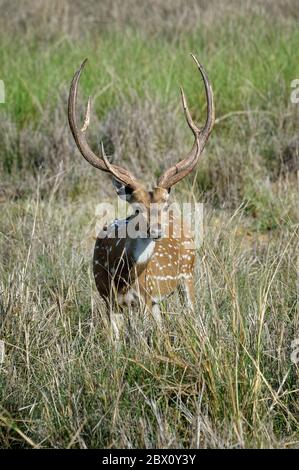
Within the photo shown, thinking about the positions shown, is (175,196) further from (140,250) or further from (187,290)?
(140,250)

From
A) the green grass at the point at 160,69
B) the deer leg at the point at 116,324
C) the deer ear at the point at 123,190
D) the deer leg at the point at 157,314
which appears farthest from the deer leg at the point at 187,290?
the green grass at the point at 160,69

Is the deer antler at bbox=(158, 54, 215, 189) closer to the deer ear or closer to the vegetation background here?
the deer ear

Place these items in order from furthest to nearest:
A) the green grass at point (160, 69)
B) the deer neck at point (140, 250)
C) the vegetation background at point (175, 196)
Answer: the green grass at point (160, 69) → the deer neck at point (140, 250) → the vegetation background at point (175, 196)

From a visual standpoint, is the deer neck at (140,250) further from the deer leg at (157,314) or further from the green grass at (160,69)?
the green grass at (160,69)

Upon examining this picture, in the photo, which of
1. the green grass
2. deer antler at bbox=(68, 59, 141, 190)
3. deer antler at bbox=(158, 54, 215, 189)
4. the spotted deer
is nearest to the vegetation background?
the green grass

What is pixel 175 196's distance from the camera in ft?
21.6

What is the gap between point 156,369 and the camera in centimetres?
409

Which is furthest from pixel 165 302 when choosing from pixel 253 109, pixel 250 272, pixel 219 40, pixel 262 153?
pixel 219 40

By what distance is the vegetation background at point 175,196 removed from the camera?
3951 millimetres

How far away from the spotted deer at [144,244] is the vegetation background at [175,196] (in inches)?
5.1

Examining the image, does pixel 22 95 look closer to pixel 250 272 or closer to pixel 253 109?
pixel 253 109
